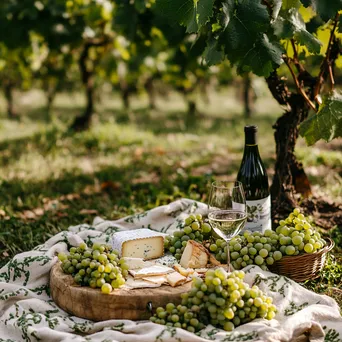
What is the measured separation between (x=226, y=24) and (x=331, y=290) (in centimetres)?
179

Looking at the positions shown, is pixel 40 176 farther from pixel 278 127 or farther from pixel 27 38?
pixel 278 127

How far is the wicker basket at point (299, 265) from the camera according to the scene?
10.5 ft

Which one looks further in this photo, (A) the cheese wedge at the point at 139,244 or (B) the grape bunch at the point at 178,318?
(A) the cheese wedge at the point at 139,244

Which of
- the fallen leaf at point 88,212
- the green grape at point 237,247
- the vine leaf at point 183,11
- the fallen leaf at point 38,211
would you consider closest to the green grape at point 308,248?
the green grape at point 237,247

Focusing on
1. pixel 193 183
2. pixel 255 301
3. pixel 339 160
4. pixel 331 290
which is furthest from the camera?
pixel 339 160

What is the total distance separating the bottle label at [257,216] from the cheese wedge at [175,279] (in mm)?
825

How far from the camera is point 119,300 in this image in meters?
2.81

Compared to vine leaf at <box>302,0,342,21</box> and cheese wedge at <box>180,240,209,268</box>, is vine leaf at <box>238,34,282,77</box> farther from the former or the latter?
cheese wedge at <box>180,240,209,268</box>

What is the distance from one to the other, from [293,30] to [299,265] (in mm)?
1522

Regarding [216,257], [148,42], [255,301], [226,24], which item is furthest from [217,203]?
[148,42]

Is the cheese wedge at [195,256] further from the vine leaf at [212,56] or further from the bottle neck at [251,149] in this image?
the vine leaf at [212,56]

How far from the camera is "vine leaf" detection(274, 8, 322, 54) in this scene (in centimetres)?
350

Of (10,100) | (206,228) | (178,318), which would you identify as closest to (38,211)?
(206,228)

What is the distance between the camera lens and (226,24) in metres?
3.13
